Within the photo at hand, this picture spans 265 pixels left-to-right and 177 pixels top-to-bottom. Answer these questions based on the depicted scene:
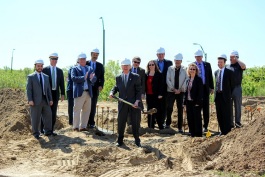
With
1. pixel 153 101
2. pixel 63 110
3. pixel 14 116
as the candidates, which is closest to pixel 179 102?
pixel 153 101

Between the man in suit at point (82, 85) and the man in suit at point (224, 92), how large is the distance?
2964 mm

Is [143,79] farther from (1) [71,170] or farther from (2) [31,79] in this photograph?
(1) [71,170]

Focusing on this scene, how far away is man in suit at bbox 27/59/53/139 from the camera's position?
11609 mm

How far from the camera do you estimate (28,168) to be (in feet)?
30.7

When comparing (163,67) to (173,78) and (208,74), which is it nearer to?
(173,78)

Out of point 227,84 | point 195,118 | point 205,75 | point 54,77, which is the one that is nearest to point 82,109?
point 54,77

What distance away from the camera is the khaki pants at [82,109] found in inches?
471

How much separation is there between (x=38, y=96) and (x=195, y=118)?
3752 mm

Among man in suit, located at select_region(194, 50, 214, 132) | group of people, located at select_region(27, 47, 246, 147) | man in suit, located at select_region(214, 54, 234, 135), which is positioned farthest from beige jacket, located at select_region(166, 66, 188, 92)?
man in suit, located at select_region(214, 54, 234, 135)

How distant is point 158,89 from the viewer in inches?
488

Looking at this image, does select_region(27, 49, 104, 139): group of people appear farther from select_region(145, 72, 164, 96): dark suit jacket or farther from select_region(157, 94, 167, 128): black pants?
select_region(157, 94, 167, 128): black pants

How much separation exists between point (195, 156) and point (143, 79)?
3.48 meters

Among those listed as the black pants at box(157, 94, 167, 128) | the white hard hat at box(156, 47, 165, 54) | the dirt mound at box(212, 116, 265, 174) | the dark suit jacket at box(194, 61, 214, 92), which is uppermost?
the white hard hat at box(156, 47, 165, 54)

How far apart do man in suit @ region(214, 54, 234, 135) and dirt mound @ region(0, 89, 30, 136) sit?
5.30 metres
